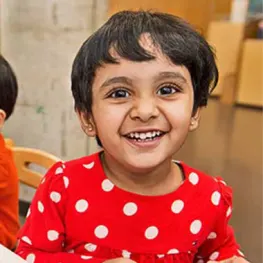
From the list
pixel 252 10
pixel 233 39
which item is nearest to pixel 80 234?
pixel 233 39

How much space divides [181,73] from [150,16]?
0.09 metres

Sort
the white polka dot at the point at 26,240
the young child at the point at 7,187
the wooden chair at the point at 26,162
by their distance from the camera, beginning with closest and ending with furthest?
1. the white polka dot at the point at 26,240
2. the young child at the point at 7,187
3. the wooden chair at the point at 26,162

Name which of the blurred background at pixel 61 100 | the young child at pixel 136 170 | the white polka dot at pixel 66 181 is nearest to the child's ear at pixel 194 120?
the young child at pixel 136 170

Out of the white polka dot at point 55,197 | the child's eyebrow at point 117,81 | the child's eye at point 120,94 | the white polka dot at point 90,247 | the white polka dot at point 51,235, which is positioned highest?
the child's eyebrow at point 117,81

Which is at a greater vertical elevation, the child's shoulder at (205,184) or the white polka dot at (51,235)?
the child's shoulder at (205,184)

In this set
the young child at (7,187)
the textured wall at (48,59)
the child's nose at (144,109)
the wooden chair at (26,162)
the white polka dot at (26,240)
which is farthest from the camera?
the textured wall at (48,59)

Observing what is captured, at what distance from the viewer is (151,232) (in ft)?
2.58

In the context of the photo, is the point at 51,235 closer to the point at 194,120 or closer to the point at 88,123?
the point at 88,123

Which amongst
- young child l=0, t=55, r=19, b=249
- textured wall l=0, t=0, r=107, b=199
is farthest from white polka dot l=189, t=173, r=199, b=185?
textured wall l=0, t=0, r=107, b=199

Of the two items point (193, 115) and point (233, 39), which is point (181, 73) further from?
point (233, 39)

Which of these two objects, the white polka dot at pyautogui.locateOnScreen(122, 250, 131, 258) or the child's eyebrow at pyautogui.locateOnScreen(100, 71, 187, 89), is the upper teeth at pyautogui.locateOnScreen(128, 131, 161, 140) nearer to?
the child's eyebrow at pyautogui.locateOnScreen(100, 71, 187, 89)

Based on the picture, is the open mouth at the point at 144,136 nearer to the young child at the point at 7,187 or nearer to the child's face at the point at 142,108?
the child's face at the point at 142,108

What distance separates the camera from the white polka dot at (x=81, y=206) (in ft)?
2.56

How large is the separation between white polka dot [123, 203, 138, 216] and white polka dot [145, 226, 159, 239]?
1.4 inches
